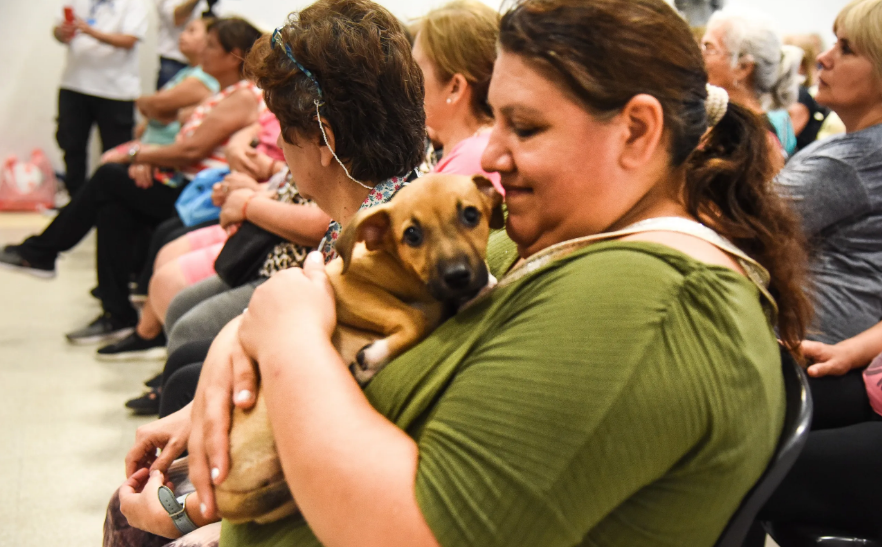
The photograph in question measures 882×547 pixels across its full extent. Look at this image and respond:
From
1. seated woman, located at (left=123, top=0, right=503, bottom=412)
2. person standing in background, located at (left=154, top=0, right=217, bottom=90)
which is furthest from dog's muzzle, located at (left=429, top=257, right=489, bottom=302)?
person standing in background, located at (left=154, top=0, right=217, bottom=90)

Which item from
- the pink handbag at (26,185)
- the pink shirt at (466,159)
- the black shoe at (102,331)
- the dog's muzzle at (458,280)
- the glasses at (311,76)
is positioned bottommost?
the pink handbag at (26,185)

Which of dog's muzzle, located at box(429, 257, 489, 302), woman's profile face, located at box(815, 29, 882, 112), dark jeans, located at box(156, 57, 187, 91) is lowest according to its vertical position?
dark jeans, located at box(156, 57, 187, 91)

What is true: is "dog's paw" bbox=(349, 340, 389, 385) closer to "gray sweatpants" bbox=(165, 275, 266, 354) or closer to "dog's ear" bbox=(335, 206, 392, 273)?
"dog's ear" bbox=(335, 206, 392, 273)

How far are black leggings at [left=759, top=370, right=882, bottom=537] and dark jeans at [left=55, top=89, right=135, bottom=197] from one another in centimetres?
553

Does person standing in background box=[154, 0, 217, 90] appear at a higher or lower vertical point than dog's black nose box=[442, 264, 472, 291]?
lower

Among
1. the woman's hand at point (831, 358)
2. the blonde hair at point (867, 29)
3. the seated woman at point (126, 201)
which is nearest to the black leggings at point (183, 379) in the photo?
the woman's hand at point (831, 358)

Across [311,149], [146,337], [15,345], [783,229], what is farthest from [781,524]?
[15,345]

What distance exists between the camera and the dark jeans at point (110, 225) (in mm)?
3570

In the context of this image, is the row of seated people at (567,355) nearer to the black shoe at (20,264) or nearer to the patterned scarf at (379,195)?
the patterned scarf at (379,195)

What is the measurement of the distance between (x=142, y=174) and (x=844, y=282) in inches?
116

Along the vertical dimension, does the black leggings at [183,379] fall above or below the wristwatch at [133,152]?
above

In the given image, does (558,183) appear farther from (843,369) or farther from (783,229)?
(843,369)

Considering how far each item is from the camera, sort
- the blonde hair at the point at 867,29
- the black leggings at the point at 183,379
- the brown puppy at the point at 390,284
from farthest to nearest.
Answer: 1. the blonde hair at the point at 867,29
2. the black leggings at the point at 183,379
3. the brown puppy at the point at 390,284

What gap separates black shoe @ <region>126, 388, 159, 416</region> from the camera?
9.18 feet
